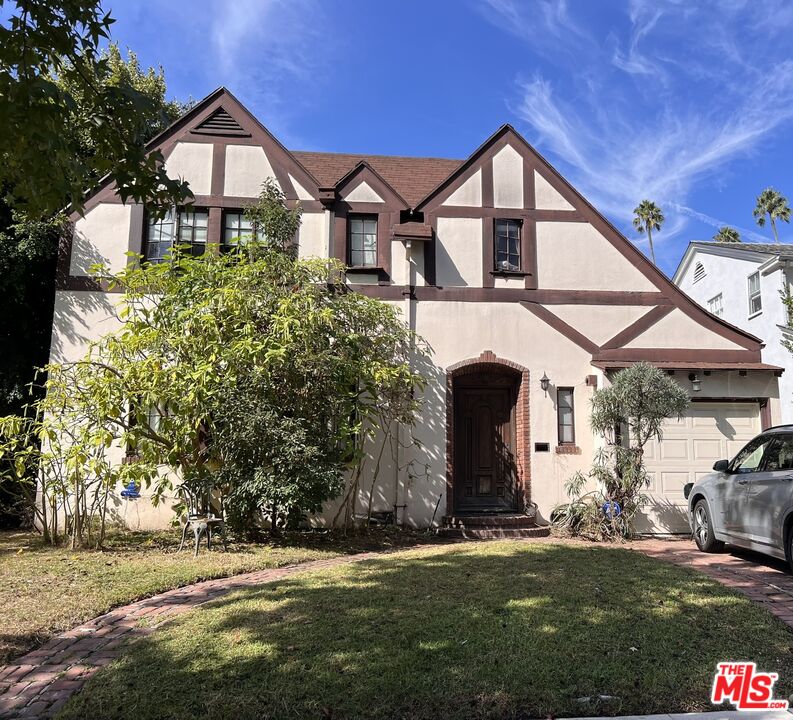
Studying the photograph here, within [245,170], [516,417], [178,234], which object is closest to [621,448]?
[516,417]

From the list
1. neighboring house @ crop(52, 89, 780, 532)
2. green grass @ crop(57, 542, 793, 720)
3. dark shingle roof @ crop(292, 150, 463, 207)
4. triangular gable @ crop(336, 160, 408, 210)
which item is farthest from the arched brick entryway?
green grass @ crop(57, 542, 793, 720)

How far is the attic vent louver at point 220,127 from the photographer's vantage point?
12273mm

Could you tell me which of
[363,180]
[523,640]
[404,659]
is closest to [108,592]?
[404,659]

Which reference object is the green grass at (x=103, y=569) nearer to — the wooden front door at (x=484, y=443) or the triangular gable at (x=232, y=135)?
the wooden front door at (x=484, y=443)

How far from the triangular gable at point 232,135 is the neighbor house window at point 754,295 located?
15.7 meters

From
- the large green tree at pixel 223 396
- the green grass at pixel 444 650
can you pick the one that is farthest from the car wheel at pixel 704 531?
the large green tree at pixel 223 396

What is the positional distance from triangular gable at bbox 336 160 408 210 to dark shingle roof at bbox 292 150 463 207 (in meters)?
0.95

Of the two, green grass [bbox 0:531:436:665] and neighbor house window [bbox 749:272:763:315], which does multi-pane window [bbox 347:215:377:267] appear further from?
neighbor house window [bbox 749:272:763:315]

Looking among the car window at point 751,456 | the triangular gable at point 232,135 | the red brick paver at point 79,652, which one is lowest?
the red brick paver at point 79,652

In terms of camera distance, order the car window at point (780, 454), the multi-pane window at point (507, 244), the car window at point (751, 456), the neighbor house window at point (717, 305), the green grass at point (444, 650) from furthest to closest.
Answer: the neighbor house window at point (717, 305) < the multi-pane window at point (507, 244) < the car window at point (751, 456) < the car window at point (780, 454) < the green grass at point (444, 650)

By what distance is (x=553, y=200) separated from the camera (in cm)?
1238

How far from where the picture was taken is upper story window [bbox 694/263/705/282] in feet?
78.8

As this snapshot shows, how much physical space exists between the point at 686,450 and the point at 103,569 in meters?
9.93

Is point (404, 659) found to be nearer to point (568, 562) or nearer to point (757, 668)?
point (757, 668)
